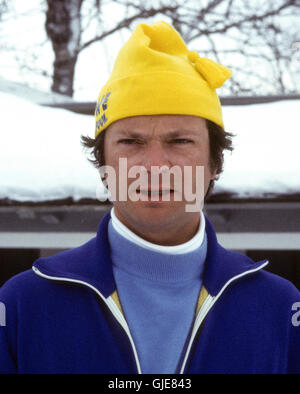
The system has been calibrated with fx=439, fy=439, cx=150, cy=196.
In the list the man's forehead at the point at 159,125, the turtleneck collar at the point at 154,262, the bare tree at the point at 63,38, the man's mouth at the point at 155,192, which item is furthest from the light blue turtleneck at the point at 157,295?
the bare tree at the point at 63,38

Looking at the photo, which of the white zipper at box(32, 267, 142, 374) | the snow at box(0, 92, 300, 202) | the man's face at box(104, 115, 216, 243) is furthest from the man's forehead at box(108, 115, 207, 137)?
the snow at box(0, 92, 300, 202)

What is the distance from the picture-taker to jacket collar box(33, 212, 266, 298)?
0.94m

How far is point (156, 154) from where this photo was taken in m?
0.93

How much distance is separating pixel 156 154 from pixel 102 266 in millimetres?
272

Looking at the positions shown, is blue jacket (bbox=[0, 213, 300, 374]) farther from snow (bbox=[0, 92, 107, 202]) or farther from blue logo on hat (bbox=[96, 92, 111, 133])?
snow (bbox=[0, 92, 107, 202])

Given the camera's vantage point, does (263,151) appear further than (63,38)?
No

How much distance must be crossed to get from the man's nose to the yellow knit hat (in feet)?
0.28

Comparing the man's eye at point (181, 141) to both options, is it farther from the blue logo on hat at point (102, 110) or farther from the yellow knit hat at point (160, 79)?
the blue logo on hat at point (102, 110)

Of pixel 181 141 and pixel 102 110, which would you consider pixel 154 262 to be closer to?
pixel 181 141

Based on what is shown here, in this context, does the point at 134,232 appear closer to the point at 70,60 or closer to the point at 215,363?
the point at 215,363

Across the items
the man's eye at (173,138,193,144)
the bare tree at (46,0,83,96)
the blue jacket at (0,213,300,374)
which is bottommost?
the blue jacket at (0,213,300,374)

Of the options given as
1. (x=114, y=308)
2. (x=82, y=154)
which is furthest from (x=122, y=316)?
(x=82, y=154)

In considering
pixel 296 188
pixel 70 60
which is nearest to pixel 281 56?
pixel 70 60

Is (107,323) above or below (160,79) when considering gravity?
below
